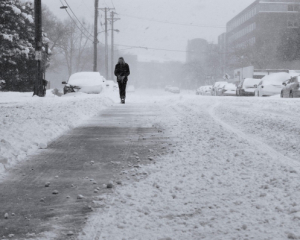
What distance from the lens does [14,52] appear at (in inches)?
1410

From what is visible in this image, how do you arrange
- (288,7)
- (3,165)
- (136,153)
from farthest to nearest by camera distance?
(288,7), (136,153), (3,165)

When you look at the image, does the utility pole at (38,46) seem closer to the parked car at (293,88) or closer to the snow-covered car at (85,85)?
the snow-covered car at (85,85)

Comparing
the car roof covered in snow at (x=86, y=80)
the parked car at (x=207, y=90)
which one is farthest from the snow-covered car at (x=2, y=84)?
the parked car at (x=207, y=90)

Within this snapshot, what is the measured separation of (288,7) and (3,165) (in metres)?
89.6

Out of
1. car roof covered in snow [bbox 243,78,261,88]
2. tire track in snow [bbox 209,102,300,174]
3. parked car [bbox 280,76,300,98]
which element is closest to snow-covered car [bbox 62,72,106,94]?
parked car [bbox 280,76,300,98]

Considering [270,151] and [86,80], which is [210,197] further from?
[86,80]

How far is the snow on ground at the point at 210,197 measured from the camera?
290 centimetres

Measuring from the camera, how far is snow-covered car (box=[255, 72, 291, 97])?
25453mm

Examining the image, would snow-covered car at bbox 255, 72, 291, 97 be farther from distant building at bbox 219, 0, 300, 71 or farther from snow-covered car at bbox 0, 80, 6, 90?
distant building at bbox 219, 0, 300, 71

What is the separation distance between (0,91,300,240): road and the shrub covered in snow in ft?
98.5

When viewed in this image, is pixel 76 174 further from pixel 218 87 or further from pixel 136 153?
pixel 218 87

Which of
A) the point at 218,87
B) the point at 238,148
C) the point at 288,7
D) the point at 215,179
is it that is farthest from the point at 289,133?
the point at 288,7

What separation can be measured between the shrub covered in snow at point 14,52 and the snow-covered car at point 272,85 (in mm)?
19019

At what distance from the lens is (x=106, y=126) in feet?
29.5
